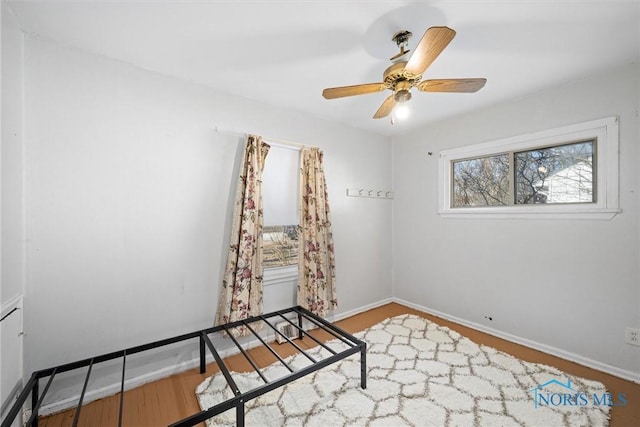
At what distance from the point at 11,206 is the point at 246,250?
52.9 inches

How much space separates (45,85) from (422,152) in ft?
11.1

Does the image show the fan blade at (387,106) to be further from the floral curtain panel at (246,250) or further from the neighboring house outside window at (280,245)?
the neighboring house outside window at (280,245)

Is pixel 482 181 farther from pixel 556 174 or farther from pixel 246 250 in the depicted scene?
pixel 246 250

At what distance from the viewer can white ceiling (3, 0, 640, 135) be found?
1.38 m

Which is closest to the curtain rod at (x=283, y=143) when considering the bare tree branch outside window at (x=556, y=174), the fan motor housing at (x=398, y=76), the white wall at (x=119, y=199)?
the white wall at (x=119, y=199)

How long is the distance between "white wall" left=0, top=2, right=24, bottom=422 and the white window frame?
138 inches

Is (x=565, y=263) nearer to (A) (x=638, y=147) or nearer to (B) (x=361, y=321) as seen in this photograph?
(A) (x=638, y=147)

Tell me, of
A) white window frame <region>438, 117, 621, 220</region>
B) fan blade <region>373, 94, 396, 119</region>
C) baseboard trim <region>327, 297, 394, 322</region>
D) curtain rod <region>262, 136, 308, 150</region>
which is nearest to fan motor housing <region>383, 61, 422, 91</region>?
fan blade <region>373, 94, 396, 119</region>

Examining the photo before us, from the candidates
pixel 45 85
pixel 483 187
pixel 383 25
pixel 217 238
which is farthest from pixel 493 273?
pixel 45 85

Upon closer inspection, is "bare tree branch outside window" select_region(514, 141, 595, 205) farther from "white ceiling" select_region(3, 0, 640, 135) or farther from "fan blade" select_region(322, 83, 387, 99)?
"fan blade" select_region(322, 83, 387, 99)

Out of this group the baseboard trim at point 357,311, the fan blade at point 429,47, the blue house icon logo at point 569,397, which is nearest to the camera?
the fan blade at point 429,47

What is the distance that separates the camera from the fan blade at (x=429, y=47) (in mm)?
1162

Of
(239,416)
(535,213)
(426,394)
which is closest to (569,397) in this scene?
(426,394)

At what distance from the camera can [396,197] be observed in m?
3.53
